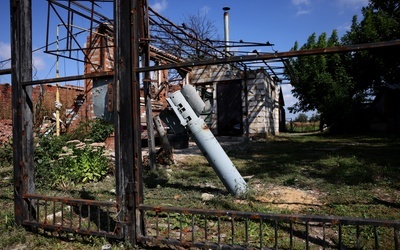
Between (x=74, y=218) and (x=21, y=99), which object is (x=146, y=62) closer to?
(x=21, y=99)

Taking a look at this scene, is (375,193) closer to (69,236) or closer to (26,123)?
(69,236)

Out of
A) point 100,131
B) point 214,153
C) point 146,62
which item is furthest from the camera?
point 100,131

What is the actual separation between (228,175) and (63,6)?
4.79 meters

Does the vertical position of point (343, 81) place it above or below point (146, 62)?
above

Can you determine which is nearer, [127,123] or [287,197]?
[127,123]

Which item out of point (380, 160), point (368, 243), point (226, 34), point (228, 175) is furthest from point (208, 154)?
point (226, 34)

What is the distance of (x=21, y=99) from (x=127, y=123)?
1.42 metres

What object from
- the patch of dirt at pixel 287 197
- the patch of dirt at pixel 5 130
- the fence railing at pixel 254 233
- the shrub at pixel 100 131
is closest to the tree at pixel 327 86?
the shrub at pixel 100 131

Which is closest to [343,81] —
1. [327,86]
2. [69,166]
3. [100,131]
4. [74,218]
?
[327,86]

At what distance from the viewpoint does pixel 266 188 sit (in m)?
4.99

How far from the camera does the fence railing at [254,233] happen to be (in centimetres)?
238

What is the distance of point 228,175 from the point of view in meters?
4.50

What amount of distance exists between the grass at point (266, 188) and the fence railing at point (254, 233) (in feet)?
1.48

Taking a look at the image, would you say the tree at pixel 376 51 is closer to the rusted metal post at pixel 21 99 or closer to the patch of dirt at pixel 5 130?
the rusted metal post at pixel 21 99
